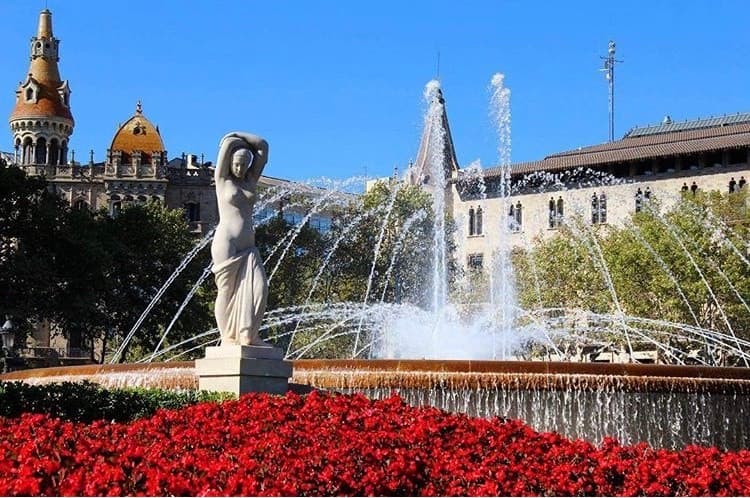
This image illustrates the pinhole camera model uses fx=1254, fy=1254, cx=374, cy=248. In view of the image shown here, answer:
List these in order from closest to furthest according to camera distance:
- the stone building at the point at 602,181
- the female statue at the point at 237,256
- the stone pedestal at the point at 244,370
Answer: the stone pedestal at the point at 244,370 < the female statue at the point at 237,256 < the stone building at the point at 602,181

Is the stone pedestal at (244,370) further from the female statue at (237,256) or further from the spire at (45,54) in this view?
the spire at (45,54)

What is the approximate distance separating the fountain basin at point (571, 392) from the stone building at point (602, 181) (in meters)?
48.9

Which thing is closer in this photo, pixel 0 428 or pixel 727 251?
pixel 0 428

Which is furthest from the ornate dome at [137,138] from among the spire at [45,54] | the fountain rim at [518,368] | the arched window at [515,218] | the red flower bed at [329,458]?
the red flower bed at [329,458]

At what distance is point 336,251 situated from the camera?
6581 centimetres

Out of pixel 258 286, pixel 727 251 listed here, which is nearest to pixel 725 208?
pixel 727 251

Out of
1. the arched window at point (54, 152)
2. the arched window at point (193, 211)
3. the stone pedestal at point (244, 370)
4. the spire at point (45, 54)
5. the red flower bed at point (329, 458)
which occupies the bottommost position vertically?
the red flower bed at point (329, 458)

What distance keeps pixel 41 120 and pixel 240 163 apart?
90.8m

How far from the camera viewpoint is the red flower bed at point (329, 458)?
9.08m

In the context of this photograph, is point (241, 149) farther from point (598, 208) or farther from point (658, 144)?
point (658, 144)

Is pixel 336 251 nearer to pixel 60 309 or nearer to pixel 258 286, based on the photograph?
pixel 60 309

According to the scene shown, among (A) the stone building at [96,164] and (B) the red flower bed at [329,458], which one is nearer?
(B) the red flower bed at [329,458]

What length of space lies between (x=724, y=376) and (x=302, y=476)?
960 centimetres

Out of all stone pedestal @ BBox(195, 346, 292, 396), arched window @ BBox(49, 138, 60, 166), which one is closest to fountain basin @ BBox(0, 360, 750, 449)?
stone pedestal @ BBox(195, 346, 292, 396)
